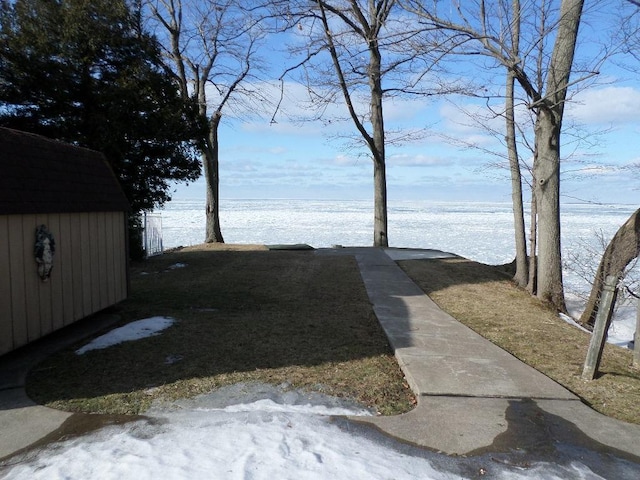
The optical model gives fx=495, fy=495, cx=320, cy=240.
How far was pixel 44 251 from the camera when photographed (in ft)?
18.2

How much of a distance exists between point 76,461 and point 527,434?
318 centimetres

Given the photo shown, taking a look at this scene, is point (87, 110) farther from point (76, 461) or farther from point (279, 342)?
point (76, 461)

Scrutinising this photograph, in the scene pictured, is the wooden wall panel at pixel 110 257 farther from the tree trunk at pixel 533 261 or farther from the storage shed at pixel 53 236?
the tree trunk at pixel 533 261

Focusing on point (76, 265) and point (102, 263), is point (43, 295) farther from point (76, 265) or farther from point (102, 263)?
point (102, 263)

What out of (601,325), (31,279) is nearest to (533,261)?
(601,325)

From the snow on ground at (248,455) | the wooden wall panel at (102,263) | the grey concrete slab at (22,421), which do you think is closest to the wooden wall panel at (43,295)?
the wooden wall panel at (102,263)

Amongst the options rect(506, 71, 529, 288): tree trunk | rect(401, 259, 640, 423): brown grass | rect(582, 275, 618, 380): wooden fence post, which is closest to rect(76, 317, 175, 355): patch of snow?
rect(401, 259, 640, 423): brown grass

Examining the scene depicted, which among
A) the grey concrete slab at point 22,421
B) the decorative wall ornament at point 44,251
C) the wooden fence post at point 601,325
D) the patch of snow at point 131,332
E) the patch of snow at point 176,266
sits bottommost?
the grey concrete slab at point 22,421

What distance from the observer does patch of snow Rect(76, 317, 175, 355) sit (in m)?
5.83

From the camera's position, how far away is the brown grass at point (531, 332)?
479 cm

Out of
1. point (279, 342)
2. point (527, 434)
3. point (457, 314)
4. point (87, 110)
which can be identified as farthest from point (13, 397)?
point (87, 110)

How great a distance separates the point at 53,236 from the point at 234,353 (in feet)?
8.35

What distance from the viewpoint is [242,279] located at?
36.7 ft

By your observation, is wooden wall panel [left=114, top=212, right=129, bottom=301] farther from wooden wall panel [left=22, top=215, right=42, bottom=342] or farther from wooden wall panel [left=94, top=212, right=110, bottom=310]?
wooden wall panel [left=22, top=215, right=42, bottom=342]
